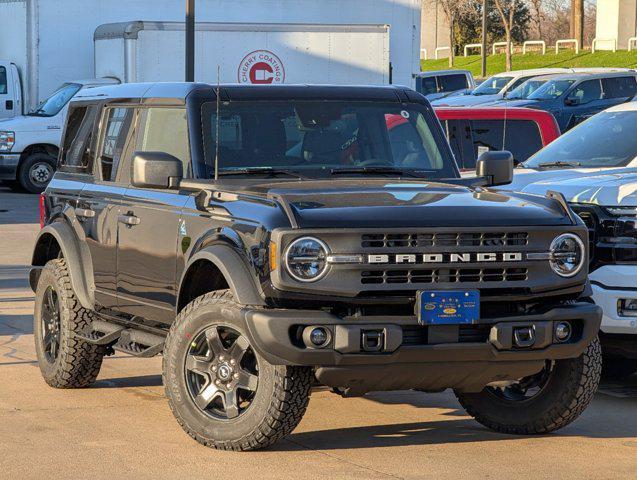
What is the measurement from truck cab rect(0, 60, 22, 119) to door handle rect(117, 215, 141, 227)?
19307mm

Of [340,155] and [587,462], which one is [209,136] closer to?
[340,155]

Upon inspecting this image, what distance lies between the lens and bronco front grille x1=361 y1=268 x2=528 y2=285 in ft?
21.2

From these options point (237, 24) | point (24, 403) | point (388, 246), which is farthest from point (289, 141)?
point (237, 24)

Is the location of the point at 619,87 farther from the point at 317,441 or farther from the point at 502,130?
the point at 317,441

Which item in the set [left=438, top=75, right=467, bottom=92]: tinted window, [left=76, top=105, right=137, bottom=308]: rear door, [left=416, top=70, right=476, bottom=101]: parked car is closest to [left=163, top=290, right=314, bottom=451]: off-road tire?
[left=76, top=105, right=137, bottom=308]: rear door

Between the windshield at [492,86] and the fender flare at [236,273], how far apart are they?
95.3ft

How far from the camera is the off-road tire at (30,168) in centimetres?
2575

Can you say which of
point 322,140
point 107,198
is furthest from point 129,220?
point 322,140

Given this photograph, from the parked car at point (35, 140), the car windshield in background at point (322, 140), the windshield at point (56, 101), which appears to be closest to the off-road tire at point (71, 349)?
the car windshield in background at point (322, 140)

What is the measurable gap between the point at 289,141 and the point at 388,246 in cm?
159

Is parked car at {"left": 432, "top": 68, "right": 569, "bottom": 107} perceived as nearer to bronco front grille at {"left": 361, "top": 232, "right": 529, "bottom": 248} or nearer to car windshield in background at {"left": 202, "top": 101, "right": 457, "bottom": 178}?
car windshield in background at {"left": 202, "top": 101, "right": 457, "bottom": 178}

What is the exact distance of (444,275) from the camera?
6578mm

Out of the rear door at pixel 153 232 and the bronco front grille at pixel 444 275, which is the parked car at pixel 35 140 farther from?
the bronco front grille at pixel 444 275

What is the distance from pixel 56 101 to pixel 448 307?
788 inches
